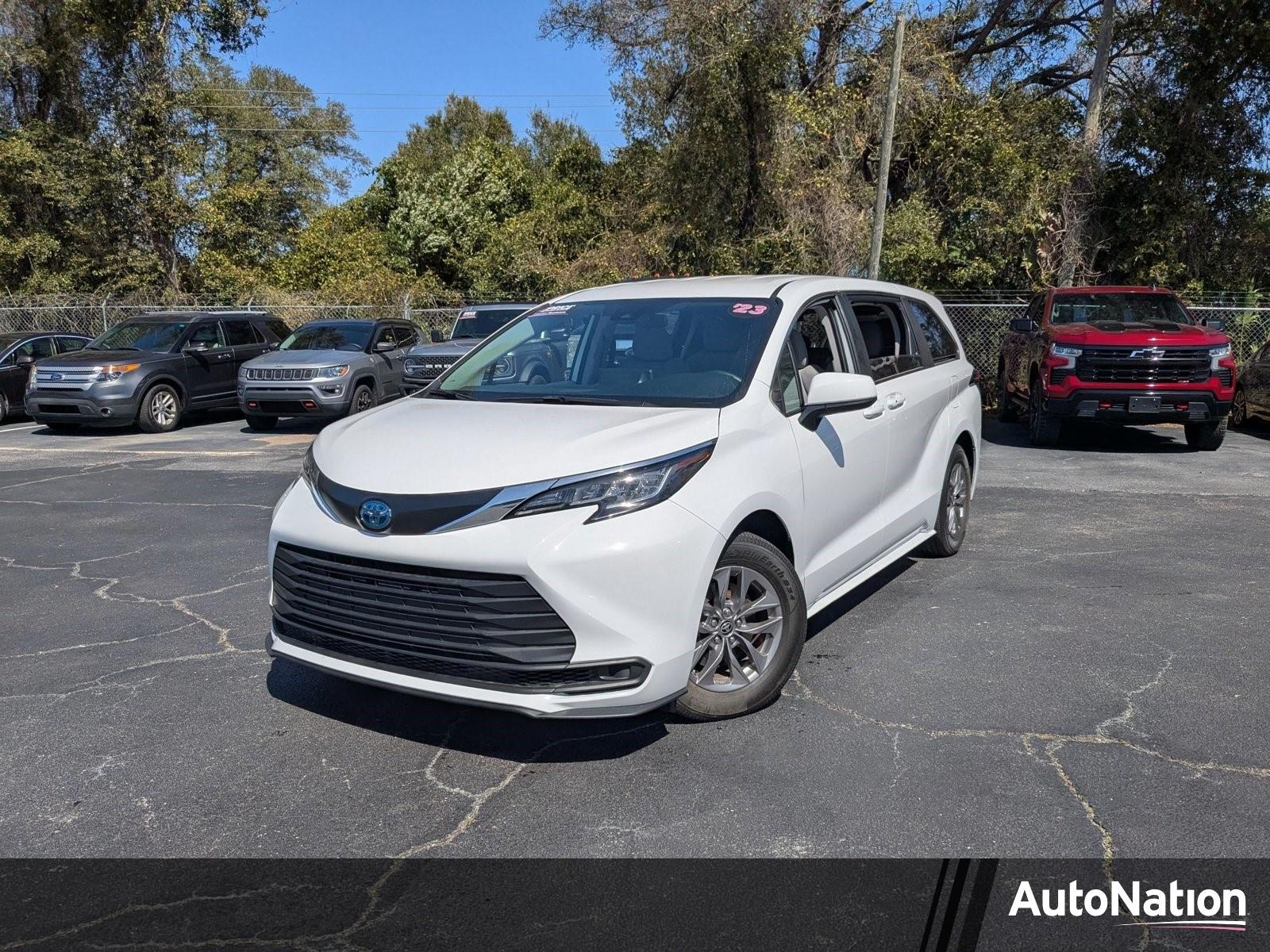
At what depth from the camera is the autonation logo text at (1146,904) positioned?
117 inches

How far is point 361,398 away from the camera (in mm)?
15227

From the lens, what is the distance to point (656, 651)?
372 centimetres

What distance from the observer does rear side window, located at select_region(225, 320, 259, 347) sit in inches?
666

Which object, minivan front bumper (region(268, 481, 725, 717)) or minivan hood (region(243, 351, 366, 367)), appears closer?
minivan front bumper (region(268, 481, 725, 717))

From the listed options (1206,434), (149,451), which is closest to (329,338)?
(149,451)

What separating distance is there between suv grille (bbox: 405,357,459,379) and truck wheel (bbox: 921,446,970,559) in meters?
9.60

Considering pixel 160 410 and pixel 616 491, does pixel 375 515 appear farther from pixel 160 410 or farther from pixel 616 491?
pixel 160 410

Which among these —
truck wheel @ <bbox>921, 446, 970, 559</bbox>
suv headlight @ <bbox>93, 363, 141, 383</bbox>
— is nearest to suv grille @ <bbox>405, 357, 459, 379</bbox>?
suv headlight @ <bbox>93, 363, 141, 383</bbox>

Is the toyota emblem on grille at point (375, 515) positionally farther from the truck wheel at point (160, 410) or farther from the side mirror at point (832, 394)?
the truck wheel at point (160, 410)

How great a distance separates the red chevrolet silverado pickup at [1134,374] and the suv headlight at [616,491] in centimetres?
958

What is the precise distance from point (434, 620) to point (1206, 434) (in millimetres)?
11363

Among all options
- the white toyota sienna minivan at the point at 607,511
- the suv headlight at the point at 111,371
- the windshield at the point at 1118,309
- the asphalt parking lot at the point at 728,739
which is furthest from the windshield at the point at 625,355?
the suv headlight at the point at 111,371

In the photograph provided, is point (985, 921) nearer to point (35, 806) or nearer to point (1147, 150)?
point (35, 806)

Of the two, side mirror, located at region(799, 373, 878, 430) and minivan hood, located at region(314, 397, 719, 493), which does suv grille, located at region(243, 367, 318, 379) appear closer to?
minivan hood, located at region(314, 397, 719, 493)
